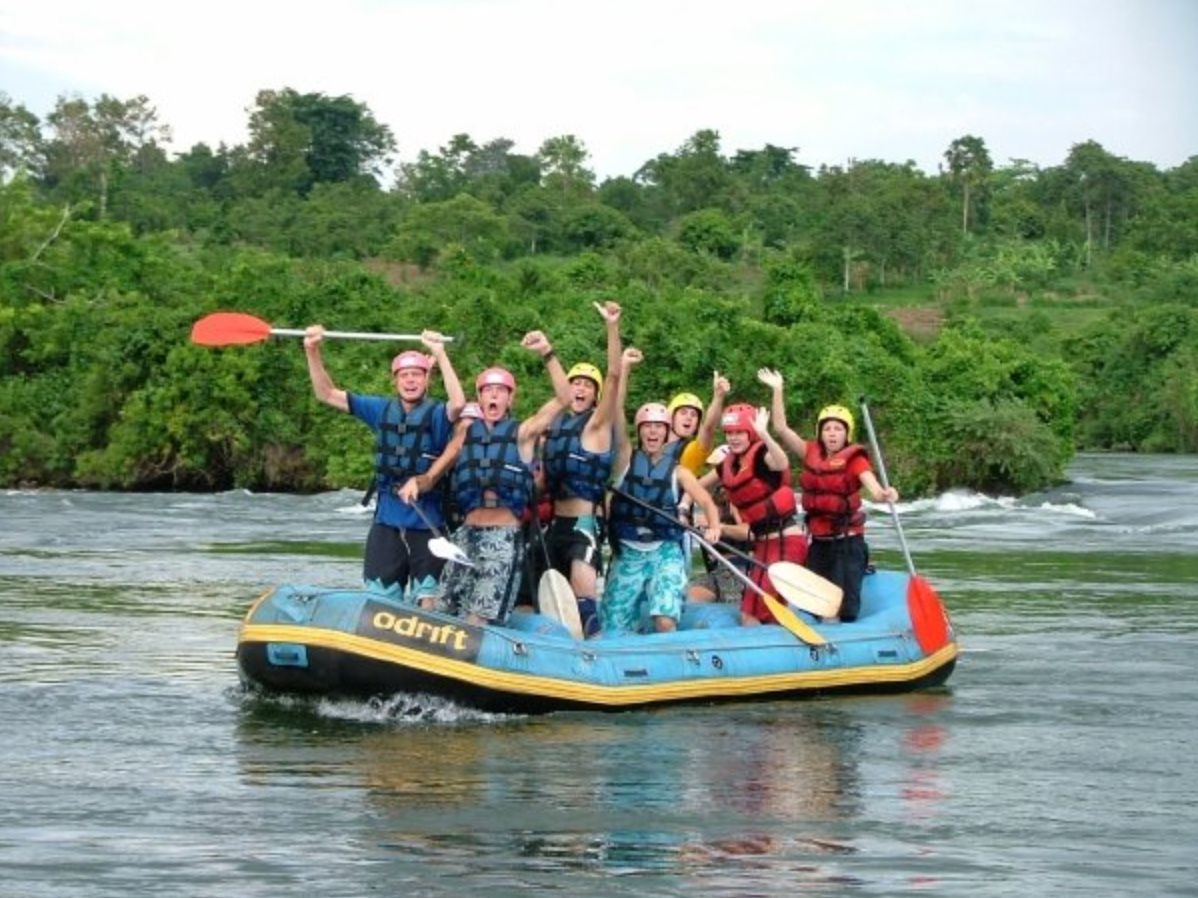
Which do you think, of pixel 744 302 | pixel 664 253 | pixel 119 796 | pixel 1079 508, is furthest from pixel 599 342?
pixel 119 796

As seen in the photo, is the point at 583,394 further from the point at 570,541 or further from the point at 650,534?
the point at 650,534

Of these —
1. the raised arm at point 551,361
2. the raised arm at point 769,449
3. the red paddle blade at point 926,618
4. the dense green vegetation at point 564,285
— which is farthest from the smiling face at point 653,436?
the dense green vegetation at point 564,285

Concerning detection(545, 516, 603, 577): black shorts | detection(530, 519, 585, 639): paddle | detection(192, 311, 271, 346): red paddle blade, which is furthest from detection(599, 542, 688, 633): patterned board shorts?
detection(192, 311, 271, 346): red paddle blade

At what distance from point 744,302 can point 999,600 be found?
1745cm

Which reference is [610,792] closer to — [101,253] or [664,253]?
[101,253]

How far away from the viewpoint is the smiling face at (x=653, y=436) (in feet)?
37.2

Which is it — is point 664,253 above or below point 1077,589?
above

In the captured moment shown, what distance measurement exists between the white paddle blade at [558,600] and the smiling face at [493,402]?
2.84 feet

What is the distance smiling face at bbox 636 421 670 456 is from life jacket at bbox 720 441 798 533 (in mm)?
787

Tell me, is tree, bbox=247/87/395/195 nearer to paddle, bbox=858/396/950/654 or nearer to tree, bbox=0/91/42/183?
tree, bbox=0/91/42/183

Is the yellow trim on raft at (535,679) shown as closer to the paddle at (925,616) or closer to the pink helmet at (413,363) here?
the paddle at (925,616)

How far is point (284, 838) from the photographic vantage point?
8273mm

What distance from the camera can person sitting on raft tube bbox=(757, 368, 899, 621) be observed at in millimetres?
11945

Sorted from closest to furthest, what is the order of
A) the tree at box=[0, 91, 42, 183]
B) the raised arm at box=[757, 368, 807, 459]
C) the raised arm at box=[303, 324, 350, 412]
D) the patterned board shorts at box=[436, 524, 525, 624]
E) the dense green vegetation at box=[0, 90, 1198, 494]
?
the raised arm at box=[303, 324, 350, 412] < the patterned board shorts at box=[436, 524, 525, 624] < the raised arm at box=[757, 368, 807, 459] < the dense green vegetation at box=[0, 90, 1198, 494] < the tree at box=[0, 91, 42, 183]
